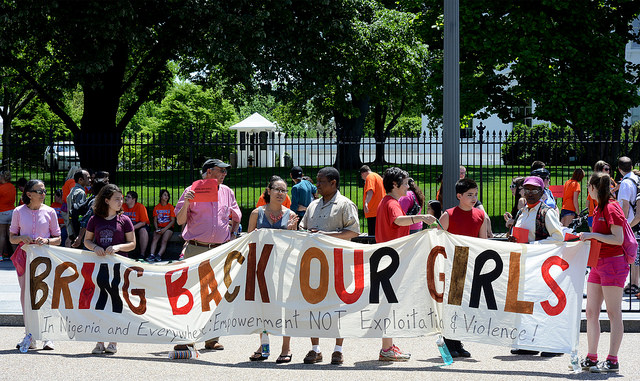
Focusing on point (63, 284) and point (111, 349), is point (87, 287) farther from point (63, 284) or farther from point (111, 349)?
point (111, 349)

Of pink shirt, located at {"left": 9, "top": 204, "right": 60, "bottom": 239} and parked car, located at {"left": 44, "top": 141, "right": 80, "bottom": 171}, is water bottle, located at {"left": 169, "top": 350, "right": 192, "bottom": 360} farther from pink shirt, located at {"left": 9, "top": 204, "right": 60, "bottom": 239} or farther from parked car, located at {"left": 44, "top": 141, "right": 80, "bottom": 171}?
parked car, located at {"left": 44, "top": 141, "right": 80, "bottom": 171}

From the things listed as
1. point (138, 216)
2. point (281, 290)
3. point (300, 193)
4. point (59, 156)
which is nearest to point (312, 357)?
point (281, 290)

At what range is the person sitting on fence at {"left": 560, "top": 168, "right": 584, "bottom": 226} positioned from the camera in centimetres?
1352

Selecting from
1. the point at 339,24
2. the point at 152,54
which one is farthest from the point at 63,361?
the point at 152,54

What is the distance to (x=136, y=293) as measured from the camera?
26.0ft

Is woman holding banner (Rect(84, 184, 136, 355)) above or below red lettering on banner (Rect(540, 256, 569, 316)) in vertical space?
above

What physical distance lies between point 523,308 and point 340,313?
1.74 metres

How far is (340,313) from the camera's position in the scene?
7.61m

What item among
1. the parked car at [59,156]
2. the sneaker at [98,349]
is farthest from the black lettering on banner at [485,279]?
the parked car at [59,156]

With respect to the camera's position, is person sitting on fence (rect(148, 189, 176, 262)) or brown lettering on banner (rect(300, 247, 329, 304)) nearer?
brown lettering on banner (rect(300, 247, 329, 304))

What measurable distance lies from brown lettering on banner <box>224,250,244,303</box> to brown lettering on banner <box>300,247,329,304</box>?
0.64m

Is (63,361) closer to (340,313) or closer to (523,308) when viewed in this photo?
(340,313)

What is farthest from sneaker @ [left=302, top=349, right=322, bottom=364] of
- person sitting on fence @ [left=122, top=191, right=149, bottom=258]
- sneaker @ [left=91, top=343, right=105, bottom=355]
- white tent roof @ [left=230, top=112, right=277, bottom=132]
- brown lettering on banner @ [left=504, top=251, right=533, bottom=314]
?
white tent roof @ [left=230, top=112, right=277, bottom=132]

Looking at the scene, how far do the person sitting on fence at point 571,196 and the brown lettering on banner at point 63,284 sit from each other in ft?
28.9
